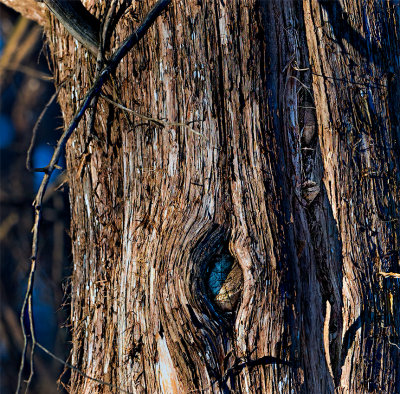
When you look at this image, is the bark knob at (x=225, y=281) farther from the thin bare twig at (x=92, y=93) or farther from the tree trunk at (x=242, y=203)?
the thin bare twig at (x=92, y=93)

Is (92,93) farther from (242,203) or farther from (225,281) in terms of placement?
(225,281)

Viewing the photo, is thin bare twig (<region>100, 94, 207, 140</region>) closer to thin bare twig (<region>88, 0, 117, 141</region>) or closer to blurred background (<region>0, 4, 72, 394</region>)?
thin bare twig (<region>88, 0, 117, 141</region>)

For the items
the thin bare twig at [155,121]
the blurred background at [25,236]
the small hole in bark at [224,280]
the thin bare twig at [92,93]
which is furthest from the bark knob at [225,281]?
the blurred background at [25,236]

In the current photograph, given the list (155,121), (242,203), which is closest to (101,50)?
(155,121)

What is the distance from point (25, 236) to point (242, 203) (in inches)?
139

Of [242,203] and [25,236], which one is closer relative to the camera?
[242,203]

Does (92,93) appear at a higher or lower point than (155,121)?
higher

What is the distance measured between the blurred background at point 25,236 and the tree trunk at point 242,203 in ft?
8.34

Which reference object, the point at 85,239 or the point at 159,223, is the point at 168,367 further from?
the point at 85,239

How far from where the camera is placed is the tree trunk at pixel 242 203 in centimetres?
184

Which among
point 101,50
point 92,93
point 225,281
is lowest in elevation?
point 225,281

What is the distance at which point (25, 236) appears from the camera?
479 centimetres

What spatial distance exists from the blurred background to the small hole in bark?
2.94 m

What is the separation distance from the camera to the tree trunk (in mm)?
1837
